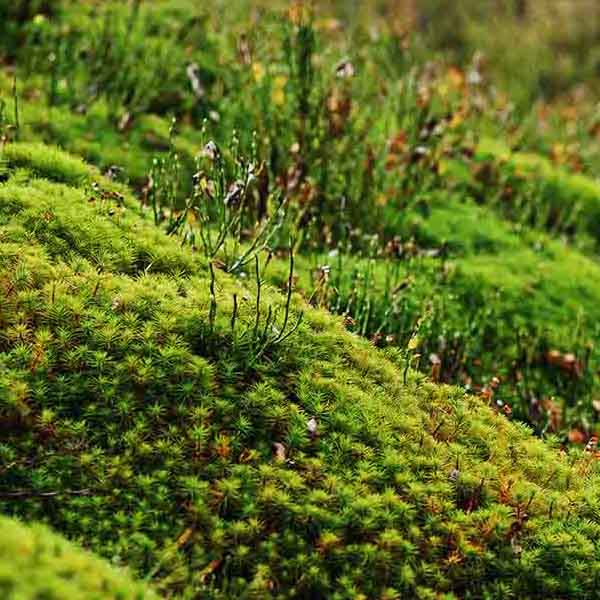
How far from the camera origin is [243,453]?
3650 mm

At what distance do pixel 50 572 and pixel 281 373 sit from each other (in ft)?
5.84

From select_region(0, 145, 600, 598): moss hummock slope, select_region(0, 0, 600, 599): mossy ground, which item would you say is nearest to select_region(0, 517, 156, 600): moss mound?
select_region(0, 0, 600, 599): mossy ground

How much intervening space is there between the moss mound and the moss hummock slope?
23 cm

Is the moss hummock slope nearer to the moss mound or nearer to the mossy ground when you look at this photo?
the mossy ground

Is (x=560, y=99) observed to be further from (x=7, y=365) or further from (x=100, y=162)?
(x=7, y=365)

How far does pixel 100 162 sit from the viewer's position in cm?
661

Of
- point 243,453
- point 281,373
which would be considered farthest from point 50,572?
point 281,373

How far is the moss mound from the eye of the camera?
2.51 meters

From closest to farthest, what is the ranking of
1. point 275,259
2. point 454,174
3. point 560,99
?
point 275,259
point 454,174
point 560,99

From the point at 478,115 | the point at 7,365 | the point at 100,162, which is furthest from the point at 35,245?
the point at 478,115

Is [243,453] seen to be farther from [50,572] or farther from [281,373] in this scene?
[50,572]

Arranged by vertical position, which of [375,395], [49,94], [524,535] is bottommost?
[524,535]

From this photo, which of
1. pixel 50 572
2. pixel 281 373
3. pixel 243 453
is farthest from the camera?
pixel 281 373

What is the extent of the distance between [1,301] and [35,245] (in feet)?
1.80
